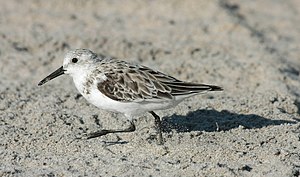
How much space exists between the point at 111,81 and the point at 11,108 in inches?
67.0

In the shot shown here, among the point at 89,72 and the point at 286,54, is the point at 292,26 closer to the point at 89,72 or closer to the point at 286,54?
the point at 286,54

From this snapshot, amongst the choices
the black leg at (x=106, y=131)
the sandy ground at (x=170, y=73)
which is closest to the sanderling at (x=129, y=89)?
the black leg at (x=106, y=131)

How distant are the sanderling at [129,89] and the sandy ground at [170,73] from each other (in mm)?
357

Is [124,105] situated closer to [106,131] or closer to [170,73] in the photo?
[106,131]

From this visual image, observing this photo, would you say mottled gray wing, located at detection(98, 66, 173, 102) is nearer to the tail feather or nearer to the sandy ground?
the tail feather

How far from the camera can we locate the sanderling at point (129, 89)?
709cm

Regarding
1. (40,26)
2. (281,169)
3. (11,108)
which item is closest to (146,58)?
(40,26)

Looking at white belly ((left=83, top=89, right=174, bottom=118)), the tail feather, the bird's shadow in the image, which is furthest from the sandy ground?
the tail feather

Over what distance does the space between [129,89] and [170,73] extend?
289 cm

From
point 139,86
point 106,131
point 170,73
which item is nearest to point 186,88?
point 139,86

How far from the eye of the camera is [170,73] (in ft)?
32.6

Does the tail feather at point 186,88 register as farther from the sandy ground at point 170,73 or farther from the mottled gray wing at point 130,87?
the sandy ground at point 170,73

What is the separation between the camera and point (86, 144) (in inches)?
280

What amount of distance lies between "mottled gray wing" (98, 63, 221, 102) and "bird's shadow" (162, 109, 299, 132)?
60 centimetres
